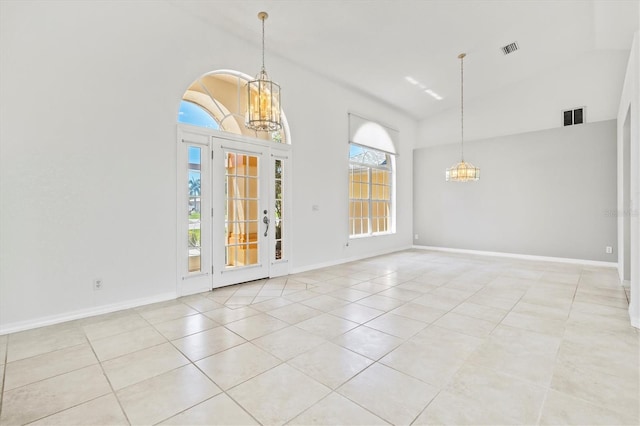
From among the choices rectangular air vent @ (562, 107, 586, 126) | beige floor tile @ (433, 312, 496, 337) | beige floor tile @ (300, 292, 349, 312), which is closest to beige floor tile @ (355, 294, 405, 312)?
beige floor tile @ (300, 292, 349, 312)

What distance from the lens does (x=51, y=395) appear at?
1.92 metres

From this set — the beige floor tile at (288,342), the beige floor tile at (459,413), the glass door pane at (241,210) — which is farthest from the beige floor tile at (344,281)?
the beige floor tile at (459,413)

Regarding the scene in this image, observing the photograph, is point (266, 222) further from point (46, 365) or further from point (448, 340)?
point (448, 340)

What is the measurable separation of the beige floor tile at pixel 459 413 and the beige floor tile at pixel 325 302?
1.80 metres

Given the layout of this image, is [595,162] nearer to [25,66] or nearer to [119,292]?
[119,292]

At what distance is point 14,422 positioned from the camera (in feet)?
5.53

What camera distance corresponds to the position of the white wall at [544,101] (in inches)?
242

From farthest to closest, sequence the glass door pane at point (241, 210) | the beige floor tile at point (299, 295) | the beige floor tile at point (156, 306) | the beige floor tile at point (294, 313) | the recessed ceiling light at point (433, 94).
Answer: the recessed ceiling light at point (433, 94) < the glass door pane at point (241, 210) < the beige floor tile at point (299, 295) < the beige floor tile at point (156, 306) < the beige floor tile at point (294, 313)

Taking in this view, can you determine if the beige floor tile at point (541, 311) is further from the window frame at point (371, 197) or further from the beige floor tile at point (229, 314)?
the window frame at point (371, 197)

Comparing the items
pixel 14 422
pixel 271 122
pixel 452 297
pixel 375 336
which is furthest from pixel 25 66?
pixel 452 297

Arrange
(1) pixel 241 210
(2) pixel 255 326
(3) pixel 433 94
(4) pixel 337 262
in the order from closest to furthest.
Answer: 1. (2) pixel 255 326
2. (1) pixel 241 210
3. (4) pixel 337 262
4. (3) pixel 433 94

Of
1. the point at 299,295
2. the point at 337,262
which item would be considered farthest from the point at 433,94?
the point at 299,295

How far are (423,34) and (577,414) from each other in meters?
5.28

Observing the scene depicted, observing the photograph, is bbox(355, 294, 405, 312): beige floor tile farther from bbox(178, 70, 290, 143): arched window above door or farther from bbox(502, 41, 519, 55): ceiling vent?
bbox(502, 41, 519, 55): ceiling vent
